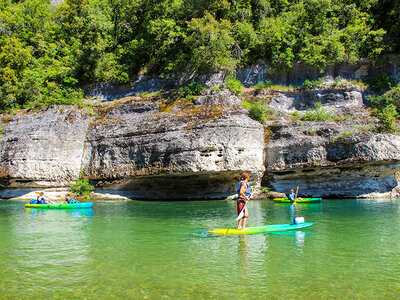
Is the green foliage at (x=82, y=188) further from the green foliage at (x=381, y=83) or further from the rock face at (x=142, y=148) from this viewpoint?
the green foliage at (x=381, y=83)

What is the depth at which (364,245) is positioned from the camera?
27.7 ft

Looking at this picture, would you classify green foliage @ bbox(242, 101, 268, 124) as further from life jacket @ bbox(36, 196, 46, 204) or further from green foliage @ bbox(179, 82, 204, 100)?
life jacket @ bbox(36, 196, 46, 204)

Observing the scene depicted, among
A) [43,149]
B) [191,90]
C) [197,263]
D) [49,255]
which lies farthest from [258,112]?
[49,255]

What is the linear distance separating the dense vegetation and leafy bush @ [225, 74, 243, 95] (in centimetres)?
102

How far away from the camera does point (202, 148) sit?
2177 centimetres

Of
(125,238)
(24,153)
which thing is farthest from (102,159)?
(125,238)

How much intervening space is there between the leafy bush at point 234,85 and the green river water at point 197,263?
1650cm

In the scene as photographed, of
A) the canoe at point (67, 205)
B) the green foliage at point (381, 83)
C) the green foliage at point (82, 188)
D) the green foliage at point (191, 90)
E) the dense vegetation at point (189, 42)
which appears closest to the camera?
the canoe at point (67, 205)

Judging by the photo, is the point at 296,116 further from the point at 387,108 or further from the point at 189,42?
the point at 189,42

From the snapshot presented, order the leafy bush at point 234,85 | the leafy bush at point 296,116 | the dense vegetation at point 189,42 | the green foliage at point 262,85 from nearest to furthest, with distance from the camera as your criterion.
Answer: the leafy bush at point 296,116 < the leafy bush at point 234,85 < the green foliage at point 262,85 < the dense vegetation at point 189,42

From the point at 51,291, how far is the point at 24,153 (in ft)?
70.3

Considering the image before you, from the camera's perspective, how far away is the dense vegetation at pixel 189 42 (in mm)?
27797

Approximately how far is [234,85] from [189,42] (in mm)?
5539

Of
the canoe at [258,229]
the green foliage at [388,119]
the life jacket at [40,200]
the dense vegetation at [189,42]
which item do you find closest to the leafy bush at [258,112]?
the dense vegetation at [189,42]
